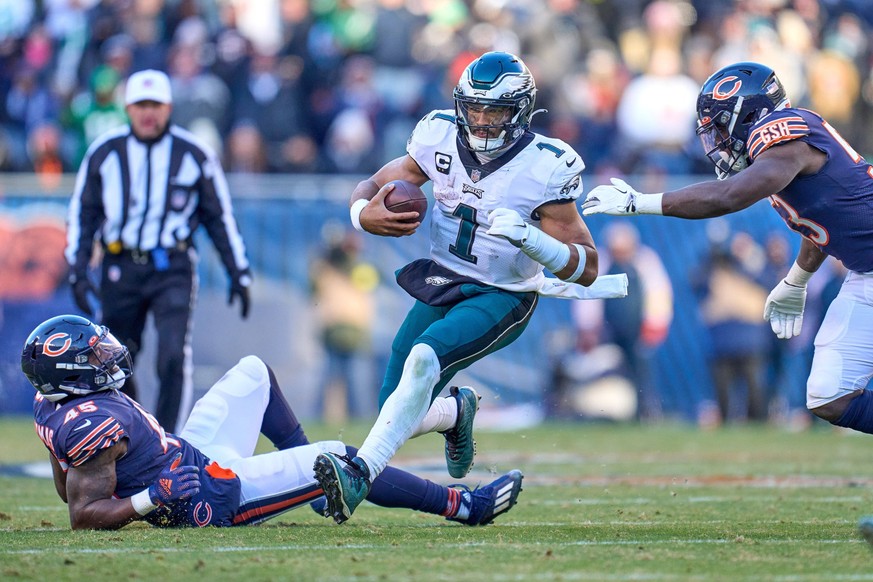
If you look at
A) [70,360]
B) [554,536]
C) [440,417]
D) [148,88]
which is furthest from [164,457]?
[148,88]

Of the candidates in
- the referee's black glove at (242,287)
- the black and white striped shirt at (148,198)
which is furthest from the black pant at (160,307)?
the referee's black glove at (242,287)

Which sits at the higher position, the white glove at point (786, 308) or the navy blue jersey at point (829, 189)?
the navy blue jersey at point (829, 189)

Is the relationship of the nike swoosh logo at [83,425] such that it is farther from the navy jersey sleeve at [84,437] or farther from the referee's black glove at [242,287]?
the referee's black glove at [242,287]

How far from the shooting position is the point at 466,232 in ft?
18.5

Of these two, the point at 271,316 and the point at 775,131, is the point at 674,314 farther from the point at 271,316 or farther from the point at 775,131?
the point at 775,131

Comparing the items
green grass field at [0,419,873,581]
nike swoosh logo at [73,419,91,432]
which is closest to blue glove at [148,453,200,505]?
green grass field at [0,419,873,581]

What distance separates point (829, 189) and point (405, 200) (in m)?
1.65

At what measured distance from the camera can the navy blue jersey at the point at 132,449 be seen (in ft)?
16.0

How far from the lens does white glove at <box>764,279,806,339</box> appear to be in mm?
6051

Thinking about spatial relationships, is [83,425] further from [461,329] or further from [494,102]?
[494,102]

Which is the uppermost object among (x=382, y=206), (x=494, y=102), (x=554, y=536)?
(x=494, y=102)

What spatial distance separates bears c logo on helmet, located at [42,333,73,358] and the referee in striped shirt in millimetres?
2428

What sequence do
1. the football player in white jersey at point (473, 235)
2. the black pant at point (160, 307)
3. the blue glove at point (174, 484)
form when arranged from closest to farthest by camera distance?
the blue glove at point (174, 484) < the football player in white jersey at point (473, 235) < the black pant at point (160, 307)

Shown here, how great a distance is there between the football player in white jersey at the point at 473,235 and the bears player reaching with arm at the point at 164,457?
1.04ft
